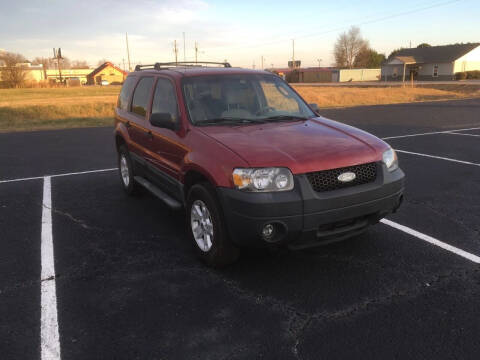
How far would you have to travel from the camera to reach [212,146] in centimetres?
367

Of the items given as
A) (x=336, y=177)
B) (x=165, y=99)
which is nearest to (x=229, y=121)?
(x=165, y=99)

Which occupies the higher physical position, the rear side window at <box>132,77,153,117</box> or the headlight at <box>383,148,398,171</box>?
the rear side window at <box>132,77,153,117</box>

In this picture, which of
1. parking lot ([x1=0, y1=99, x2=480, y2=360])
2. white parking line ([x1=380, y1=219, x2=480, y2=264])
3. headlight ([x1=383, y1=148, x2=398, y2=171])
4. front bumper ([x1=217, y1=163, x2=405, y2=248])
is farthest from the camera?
white parking line ([x1=380, y1=219, x2=480, y2=264])

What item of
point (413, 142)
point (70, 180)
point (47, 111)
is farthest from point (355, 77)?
point (70, 180)

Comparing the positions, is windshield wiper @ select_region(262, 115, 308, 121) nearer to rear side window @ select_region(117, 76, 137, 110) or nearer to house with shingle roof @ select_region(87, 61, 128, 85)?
rear side window @ select_region(117, 76, 137, 110)

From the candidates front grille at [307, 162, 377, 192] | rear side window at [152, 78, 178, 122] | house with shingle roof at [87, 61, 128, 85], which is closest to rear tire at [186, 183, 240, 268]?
front grille at [307, 162, 377, 192]

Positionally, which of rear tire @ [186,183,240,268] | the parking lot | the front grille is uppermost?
the front grille

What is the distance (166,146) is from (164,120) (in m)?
0.40

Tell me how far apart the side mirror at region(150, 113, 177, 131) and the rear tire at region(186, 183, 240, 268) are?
770 mm

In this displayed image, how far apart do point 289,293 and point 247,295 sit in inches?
14.1

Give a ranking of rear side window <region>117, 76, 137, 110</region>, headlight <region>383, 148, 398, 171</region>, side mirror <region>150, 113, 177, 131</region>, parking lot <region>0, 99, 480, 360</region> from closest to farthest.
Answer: parking lot <region>0, 99, 480, 360</region> < headlight <region>383, 148, 398, 171</region> < side mirror <region>150, 113, 177, 131</region> < rear side window <region>117, 76, 137, 110</region>

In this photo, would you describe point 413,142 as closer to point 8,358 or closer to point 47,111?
point 8,358

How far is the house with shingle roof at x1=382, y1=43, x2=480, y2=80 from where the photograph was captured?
66.1m

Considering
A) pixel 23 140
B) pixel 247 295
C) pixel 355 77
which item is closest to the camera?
pixel 247 295
